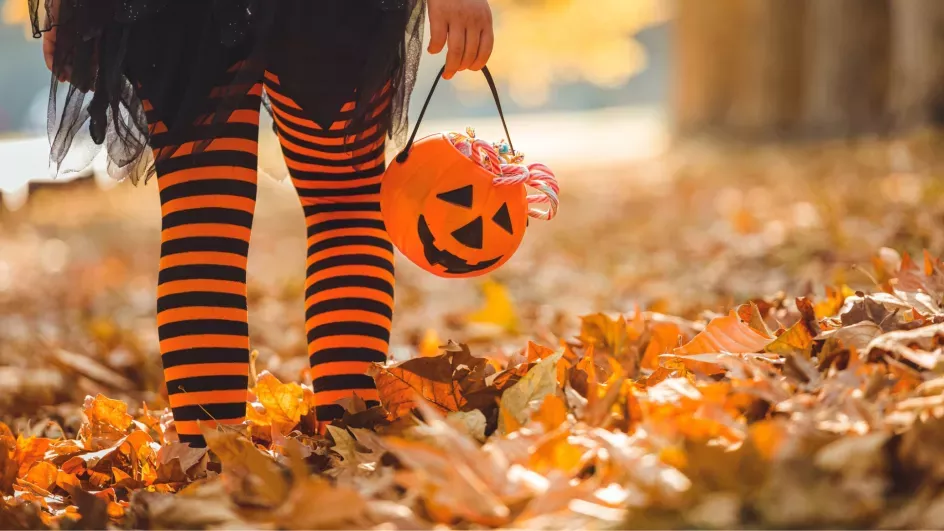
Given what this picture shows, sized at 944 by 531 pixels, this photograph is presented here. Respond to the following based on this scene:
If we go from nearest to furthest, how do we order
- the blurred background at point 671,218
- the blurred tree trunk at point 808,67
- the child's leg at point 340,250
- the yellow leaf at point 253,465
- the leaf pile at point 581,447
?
the leaf pile at point 581,447
the yellow leaf at point 253,465
the child's leg at point 340,250
the blurred background at point 671,218
the blurred tree trunk at point 808,67

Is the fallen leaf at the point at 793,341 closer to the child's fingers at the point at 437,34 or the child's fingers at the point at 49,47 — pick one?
the child's fingers at the point at 437,34

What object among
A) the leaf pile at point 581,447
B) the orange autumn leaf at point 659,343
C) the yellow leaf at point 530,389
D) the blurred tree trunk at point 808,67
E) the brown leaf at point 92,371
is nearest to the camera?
the leaf pile at point 581,447

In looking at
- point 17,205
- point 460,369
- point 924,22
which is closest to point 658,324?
point 460,369

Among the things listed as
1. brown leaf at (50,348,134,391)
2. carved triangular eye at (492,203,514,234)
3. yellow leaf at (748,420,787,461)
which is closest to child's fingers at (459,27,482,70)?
carved triangular eye at (492,203,514,234)

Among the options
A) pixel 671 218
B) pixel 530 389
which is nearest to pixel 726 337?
pixel 530 389

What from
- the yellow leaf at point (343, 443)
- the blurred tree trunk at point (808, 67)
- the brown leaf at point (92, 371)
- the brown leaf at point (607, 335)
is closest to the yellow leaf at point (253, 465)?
the yellow leaf at point (343, 443)

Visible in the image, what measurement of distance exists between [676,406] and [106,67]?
1.07 meters

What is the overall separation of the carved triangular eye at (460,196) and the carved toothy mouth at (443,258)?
0.17 feet

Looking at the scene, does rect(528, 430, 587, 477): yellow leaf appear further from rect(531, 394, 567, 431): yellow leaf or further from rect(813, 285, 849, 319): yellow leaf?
rect(813, 285, 849, 319): yellow leaf

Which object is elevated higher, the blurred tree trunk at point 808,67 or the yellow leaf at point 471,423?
the blurred tree trunk at point 808,67

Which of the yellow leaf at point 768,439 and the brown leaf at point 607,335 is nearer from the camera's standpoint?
the yellow leaf at point 768,439

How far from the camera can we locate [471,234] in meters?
1.54

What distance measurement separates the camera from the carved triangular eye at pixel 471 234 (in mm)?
1531

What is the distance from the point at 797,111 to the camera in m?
10.4
